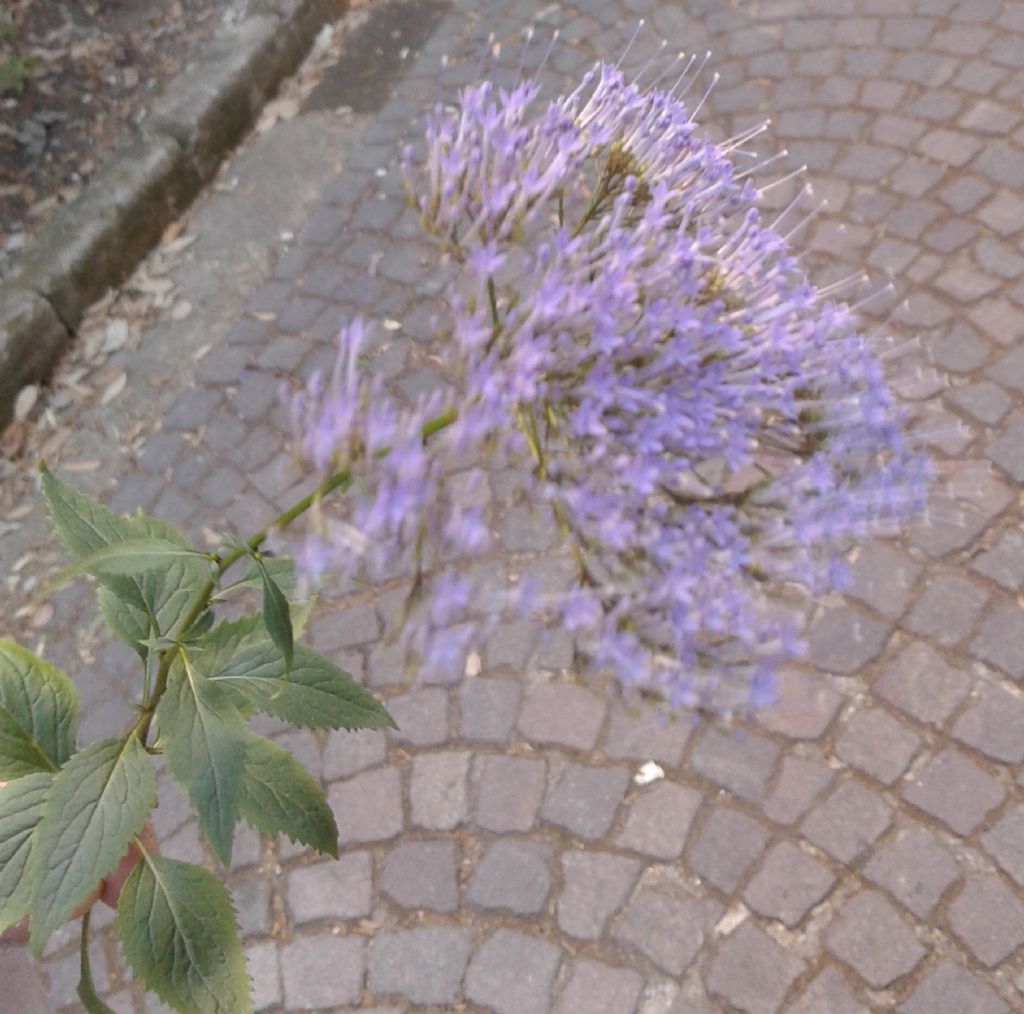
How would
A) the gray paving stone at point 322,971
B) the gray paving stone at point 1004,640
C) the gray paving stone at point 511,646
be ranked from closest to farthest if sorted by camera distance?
the gray paving stone at point 322,971 → the gray paving stone at point 1004,640 → the gray paving stone at point 511,646

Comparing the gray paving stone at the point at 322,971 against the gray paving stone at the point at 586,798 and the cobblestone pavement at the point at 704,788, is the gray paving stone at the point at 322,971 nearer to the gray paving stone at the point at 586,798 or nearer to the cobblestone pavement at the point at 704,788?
the cobblestone pavement at the point at 704,788

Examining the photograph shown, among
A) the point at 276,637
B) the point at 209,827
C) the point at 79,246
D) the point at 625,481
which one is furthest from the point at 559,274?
the point at 79,246

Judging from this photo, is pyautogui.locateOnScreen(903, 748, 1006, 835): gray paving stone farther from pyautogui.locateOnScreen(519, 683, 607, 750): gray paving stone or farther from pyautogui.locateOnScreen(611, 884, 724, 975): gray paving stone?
pyautogui.locateOnScreen(519, 683, 607, 750): gray paving stone

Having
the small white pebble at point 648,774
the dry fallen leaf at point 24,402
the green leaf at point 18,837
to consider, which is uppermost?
the green leaf at point 18,837

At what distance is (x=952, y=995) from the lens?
8.65ft

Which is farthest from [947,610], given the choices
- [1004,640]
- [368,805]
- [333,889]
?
[333,889]

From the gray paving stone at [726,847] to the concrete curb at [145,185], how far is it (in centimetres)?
303

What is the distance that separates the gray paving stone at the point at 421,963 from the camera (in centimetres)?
283

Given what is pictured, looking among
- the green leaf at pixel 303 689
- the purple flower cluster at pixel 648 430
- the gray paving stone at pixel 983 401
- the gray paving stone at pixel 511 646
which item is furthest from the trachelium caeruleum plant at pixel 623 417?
the gray paving stone at pixel 983 401

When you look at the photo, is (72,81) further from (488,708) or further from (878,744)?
(878,744)

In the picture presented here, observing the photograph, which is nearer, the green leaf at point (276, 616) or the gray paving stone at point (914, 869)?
the green leaf at point (276, 616)

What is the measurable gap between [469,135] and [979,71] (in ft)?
13.1

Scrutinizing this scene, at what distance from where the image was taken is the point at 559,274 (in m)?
1.10

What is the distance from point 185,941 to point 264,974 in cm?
129
